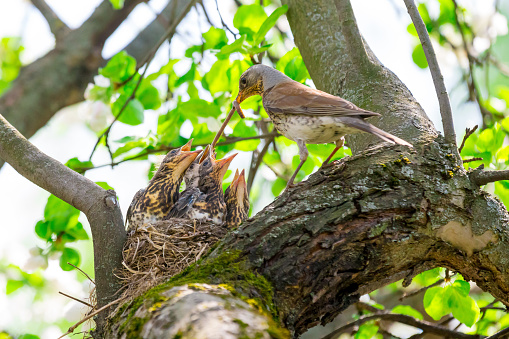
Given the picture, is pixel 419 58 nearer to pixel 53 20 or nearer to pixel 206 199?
pixel 206 199

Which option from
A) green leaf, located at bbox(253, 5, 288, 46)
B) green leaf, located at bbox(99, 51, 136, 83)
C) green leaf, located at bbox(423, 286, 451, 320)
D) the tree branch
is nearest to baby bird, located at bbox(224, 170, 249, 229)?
green leaf, located at bbox(253, 5, 288, 46)

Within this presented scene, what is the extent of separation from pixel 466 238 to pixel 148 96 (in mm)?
2958

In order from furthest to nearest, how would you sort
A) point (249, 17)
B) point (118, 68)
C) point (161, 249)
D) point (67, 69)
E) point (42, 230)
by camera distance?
point (67, 69)
point (118, 68)
point (249, 17)
point (42, 230)
point (161, 249)

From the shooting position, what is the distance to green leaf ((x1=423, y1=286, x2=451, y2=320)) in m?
2.99

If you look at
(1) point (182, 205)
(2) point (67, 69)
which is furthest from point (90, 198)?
(2) point (67, 69)

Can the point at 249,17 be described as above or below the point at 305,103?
above

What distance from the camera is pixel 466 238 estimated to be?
85.7 inches

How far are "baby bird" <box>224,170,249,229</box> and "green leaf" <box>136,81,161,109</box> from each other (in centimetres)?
100

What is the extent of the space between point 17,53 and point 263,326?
6.14 m

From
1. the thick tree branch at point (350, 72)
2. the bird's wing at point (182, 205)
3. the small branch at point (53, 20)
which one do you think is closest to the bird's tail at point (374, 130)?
the thick tree branch at point (350, 72)

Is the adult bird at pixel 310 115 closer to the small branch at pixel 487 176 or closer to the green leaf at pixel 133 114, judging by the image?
the small branch at pixel 487 176

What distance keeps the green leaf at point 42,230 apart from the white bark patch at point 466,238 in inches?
102

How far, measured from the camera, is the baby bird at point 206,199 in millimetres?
3713

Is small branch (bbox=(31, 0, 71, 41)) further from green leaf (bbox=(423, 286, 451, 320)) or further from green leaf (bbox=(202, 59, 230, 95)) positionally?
green leaf (bbox=(423, 286, 451, 320))
